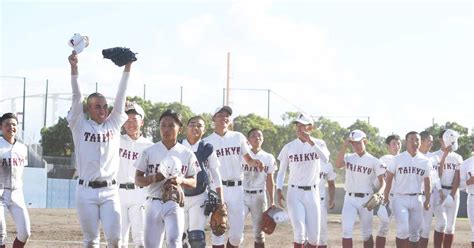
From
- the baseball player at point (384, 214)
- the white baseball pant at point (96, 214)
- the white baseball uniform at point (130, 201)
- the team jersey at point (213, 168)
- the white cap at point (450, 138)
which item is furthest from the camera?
the white cap at point (450, 138)

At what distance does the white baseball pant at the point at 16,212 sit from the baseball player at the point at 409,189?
242 inches

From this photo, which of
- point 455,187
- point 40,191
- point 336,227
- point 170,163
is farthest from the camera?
point 40,191

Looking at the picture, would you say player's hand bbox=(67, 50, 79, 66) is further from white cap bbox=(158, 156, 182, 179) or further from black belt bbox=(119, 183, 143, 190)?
black belt bbox=(119, 183, 143, 190)

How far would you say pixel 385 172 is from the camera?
14031 mm

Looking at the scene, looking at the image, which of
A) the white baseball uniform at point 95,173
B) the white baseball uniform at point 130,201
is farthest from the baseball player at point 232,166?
the white baseball uniform at point 95,173

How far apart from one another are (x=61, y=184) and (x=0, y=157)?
101ft

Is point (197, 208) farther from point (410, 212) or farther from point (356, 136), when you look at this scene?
point (410, 212)

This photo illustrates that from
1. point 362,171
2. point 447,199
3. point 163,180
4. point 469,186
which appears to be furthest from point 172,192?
point 447,199

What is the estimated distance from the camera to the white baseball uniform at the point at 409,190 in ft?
45.0

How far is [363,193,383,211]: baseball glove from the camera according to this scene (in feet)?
43.3

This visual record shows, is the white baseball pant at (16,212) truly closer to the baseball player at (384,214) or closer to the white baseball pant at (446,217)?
the baseball player at (384,214)

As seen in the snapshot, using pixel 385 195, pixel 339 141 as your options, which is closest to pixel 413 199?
pixel 385 195

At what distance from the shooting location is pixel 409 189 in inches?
540

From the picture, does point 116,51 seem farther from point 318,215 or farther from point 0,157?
point 318,215
